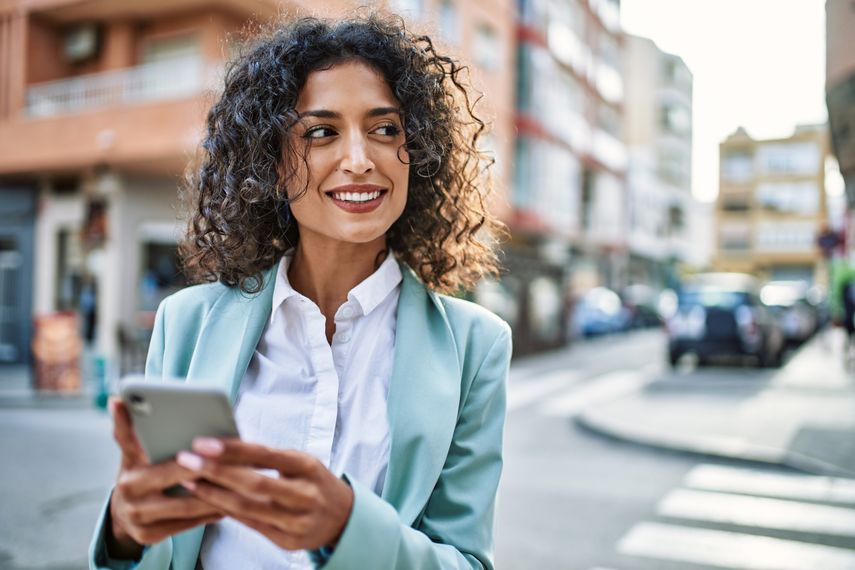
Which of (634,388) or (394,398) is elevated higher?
(394,398)

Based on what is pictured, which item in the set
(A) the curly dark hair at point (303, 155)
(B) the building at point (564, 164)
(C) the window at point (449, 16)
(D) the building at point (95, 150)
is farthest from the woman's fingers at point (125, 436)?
(C) the window at point (449, 16)

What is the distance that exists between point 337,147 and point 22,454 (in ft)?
23.4

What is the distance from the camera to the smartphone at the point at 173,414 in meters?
1.06

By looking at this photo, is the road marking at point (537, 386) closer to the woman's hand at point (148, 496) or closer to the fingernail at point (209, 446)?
the woman's hand at point (148, 496)

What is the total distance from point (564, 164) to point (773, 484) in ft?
79.7

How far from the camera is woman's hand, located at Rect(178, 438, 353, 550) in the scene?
1075mm

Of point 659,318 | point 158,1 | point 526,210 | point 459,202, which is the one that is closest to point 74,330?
point 158,1

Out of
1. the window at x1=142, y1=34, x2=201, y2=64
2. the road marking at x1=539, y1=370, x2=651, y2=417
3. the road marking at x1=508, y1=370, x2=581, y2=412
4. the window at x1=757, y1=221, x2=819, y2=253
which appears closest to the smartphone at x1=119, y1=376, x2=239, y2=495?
the road marking at x1=539, y1=370, x2=651, y2=417

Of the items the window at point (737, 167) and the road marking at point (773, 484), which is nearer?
the road marking at point (773, 484)

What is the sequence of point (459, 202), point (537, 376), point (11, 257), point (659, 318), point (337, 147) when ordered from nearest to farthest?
point (337, 147) < point (459, 202) < point (537, 376) < point (11, 257) < point (659, 318)

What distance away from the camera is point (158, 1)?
15688mm

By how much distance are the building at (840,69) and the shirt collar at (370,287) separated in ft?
16.7

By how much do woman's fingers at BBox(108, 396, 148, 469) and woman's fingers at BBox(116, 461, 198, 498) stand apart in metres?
0.02

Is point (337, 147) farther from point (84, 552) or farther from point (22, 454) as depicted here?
point (22, 454)
